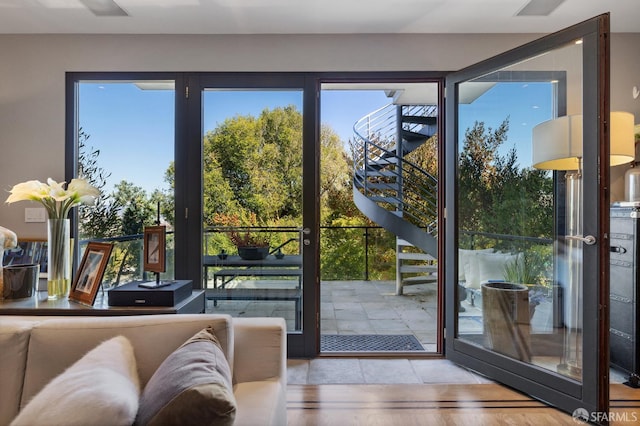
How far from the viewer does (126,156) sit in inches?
120

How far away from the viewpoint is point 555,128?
2346 mm

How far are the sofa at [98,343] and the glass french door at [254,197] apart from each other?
1625 millimetres

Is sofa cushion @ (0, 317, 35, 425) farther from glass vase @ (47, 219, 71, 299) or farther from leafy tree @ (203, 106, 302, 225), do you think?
leafy tree @ (203, 106, 302, 225)

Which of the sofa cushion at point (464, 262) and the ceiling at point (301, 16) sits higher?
the ceiling at point (301, 16)

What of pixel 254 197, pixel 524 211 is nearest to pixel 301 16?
pixel 254 197

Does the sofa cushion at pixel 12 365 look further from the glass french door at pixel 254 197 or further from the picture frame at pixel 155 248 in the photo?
the glass french door at pixel 254 197

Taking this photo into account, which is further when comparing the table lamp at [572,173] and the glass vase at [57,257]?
the table lamp at [572,173]

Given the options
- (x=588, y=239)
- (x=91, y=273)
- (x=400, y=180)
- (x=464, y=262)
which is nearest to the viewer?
(x=91, y=273)

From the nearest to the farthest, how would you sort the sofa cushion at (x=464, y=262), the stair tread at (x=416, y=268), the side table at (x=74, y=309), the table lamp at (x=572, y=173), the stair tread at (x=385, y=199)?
the side table at (x=74, y=309), the table lamp at (x=572, y=173), the sofa cushion at (x=464, y=262), the stair tread at (x=416, y=268), the stair tread at (x=385, y=199)

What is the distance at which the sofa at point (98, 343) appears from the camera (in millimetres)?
1233

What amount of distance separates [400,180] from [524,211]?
3124mm

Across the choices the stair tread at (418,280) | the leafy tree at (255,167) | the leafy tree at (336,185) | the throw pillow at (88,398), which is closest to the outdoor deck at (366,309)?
the stair tread at (418,280)

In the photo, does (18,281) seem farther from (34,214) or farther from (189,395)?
(34,214)

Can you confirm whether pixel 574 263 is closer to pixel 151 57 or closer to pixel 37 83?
pixel 151 57
